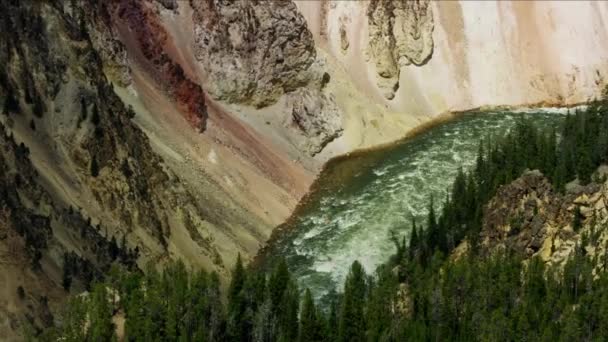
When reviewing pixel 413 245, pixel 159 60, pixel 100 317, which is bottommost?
pixel 413 245

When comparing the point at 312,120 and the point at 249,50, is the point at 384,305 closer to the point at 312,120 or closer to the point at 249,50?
the point at 312,120

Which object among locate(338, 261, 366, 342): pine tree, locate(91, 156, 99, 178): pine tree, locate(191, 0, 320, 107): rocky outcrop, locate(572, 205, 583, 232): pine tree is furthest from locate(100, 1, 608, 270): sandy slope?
locate(572, 205, 583, 232): pine tree

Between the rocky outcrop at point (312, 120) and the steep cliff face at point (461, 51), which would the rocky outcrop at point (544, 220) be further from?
the steep cliff face at point (461, 51)

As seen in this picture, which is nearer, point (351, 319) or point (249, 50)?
point (351, 319)

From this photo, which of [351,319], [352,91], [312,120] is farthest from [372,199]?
[351,319]

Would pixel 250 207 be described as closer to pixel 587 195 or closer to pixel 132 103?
pixel 132 103

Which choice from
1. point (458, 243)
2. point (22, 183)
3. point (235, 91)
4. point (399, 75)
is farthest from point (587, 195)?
point (399, 75)

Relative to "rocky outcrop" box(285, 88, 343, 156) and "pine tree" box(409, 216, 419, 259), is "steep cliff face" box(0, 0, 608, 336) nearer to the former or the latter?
"rocky outcrop" box(285, 88, 343, 156)
